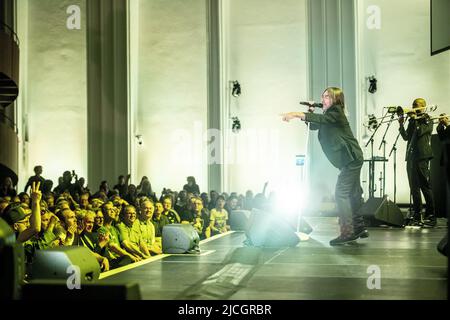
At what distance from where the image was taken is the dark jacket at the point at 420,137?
1071cm

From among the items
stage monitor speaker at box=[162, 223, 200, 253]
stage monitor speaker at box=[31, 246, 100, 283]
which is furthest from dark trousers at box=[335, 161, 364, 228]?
stage monitor speaker at box=[31, 246, 100, 283]

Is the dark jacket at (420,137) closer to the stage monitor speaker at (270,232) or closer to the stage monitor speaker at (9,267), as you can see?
the stage monitor speaker at (270,232)

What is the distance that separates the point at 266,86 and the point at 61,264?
15.2 m

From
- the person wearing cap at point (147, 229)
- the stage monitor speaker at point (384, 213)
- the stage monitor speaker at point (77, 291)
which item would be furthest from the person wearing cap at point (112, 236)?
the stage monitor speaker at point (77, 291)

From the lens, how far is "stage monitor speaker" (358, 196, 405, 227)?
421 inches

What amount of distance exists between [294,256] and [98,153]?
1335 cm

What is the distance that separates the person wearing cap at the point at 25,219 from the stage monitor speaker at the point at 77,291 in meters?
3.65

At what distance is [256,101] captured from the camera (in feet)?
63.6

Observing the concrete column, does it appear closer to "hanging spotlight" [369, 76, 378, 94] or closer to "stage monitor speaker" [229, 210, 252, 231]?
"hanging spotlight" [369, 76, 378, 94]

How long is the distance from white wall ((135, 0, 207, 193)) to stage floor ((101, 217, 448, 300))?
11.3 m

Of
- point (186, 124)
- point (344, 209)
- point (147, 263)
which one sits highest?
point (186, 124)

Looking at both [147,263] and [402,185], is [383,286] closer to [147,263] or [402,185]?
[147,263]
